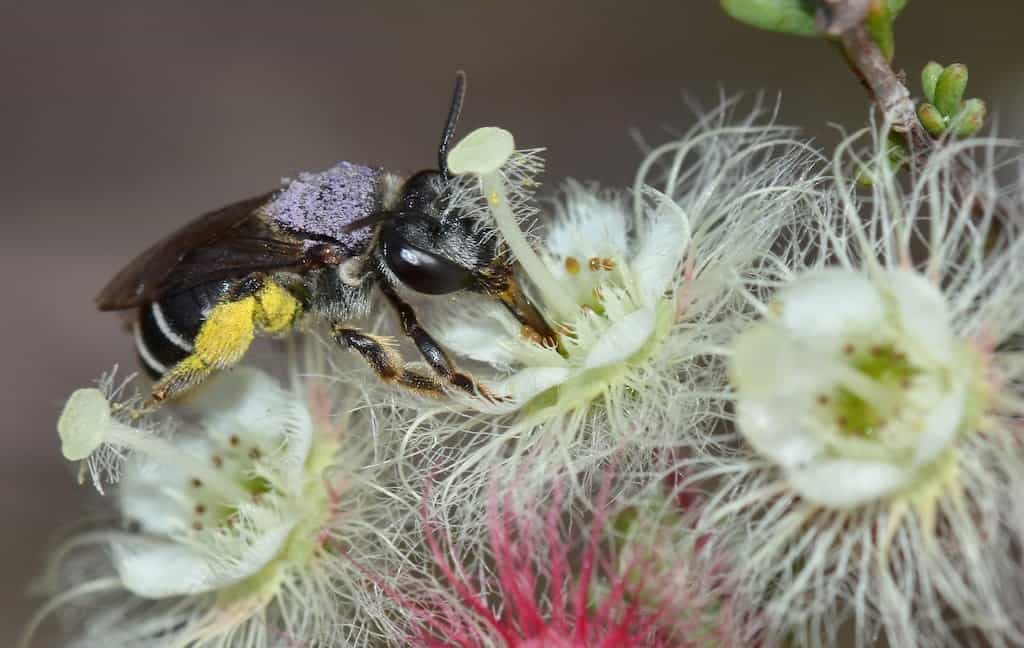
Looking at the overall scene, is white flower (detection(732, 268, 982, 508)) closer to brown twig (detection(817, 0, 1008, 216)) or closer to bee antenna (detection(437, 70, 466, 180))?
brown twig (detection(817, 0, 1008, 216))

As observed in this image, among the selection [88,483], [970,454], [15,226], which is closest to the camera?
[970,454]

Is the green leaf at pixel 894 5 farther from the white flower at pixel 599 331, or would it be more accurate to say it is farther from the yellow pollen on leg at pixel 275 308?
the yellow pollen on leg at pixel 275 308

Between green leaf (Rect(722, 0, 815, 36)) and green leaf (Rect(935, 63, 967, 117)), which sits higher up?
green leaf (Rect(722, 0, 815, 36))

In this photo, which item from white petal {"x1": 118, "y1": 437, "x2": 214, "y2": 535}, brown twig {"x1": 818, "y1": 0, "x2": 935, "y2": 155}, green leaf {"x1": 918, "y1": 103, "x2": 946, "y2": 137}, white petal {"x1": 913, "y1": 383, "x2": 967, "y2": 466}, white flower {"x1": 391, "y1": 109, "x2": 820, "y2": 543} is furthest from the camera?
white petal {"x1": 118, "y1": 437, "x2": 214, "y2": 535}

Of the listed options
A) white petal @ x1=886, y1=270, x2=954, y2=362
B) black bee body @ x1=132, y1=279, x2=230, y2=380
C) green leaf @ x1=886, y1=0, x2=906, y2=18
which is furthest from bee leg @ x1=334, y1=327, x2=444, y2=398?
green leaf @ x1=886, y1=0, x2=906, y2=18

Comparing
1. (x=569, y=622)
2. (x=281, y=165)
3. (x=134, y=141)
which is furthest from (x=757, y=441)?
(x=134, y=141)

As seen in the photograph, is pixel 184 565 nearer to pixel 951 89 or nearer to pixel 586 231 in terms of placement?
pixel 586 231

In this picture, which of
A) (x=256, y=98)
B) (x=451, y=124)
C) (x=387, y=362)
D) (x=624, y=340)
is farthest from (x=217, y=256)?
(x=256, y=98)

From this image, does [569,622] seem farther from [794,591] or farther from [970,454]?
[970,454]
